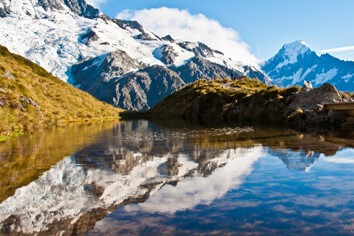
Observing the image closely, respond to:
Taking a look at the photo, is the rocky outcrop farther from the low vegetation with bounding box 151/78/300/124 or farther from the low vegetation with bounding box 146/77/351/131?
the low vegetation with bounding box 151/78/300/124

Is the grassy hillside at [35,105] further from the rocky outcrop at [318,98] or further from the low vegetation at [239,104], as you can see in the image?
the rocky outcrop at [318,98]

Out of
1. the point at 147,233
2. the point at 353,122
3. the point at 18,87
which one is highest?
the point at 18,87

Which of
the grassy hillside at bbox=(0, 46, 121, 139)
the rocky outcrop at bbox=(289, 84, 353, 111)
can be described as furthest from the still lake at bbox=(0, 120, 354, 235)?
the rocky outcrop at bbox=(289, 84, 353, 111)

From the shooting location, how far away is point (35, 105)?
74.6m

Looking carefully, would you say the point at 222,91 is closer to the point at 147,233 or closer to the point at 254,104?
the point at 254,104

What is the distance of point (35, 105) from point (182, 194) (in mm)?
66947

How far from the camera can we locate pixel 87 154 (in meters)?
25.8

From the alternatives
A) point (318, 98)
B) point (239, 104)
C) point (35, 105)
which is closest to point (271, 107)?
point (318, 98)

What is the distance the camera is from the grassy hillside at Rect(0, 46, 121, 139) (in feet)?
191

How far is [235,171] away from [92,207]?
791 centimetres

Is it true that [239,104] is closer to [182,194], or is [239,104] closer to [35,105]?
[35,105]

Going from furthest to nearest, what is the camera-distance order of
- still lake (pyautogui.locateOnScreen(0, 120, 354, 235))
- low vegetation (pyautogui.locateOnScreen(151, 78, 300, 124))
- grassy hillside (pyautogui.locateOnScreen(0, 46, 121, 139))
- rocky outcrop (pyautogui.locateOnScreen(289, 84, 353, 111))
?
1. low vegetation (pyautogui.locateOnScreen(151, 78, 300, 124))
2. grassy hillside (pyautogui.locateOnScreen(0, 46, 121, 139))
3. rocky outcrop (pyautogui.locateOnScreen(289, 84, 353, 111))
4. still lake (pyautogui.locateOnScreen(0, 120, 354, 235))

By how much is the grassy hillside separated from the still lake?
25.8 meters

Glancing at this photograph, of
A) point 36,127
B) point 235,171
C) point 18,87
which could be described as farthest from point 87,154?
point 18,87
